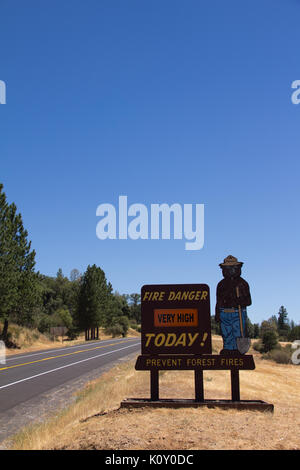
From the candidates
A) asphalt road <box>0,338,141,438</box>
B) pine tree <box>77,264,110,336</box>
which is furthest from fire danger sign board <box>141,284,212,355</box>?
pine tree <box>77,264,110,336</box>

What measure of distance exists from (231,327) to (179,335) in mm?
1334

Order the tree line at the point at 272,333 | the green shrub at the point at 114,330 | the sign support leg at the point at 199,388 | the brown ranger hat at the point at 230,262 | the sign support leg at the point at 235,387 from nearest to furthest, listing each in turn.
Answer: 1. the sign support leg at the point at 199,388
2. the sign support leg at the point at 235,387
3. the brown ranger hat at the point at 230,262
4. the tree line at the point at 272,333
5. the green shrub at the point at 114,330

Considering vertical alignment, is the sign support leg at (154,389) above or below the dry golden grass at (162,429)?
above

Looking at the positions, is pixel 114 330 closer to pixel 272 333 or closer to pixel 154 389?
pixel 272 333

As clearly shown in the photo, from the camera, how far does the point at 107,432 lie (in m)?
7.41

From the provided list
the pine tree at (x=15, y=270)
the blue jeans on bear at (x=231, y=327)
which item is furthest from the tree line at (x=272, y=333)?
the pine tree at (x=15, y=270)

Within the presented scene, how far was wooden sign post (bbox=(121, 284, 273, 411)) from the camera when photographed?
1040 centimetres

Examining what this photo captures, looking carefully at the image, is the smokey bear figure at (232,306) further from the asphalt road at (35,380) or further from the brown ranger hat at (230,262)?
the asphalt road at (35,380)

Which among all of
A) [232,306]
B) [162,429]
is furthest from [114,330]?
[162,429]

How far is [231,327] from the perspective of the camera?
34.6 ft

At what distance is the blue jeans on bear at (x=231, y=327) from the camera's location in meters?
10.5

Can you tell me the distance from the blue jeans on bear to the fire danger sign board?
41 centimetres
